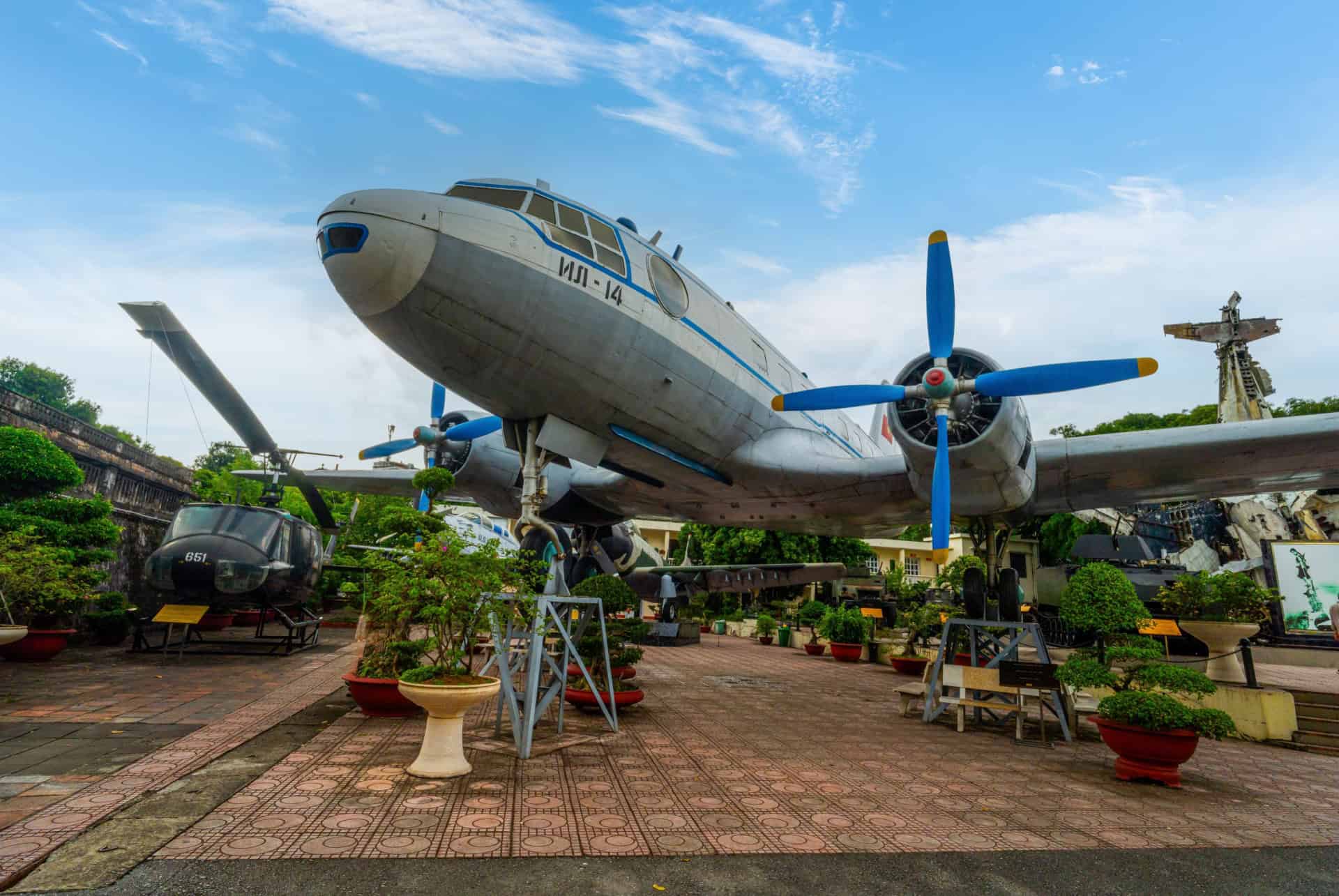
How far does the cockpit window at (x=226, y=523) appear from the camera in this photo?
14.5 meters

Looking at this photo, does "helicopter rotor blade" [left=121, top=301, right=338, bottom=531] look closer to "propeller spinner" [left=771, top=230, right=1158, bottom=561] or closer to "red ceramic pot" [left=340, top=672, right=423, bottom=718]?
"red ceramic pot" [left=340, top=672, right=423, bottom=718]

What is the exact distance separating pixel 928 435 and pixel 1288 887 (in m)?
6.78

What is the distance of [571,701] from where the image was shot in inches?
411

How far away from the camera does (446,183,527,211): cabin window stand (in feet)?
30.7

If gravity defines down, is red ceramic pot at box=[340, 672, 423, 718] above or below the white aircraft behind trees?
below

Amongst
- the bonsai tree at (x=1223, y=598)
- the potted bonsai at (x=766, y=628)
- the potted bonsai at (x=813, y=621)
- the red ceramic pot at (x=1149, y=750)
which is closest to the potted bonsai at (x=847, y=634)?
the potted bonsai at (x=813, y=621)

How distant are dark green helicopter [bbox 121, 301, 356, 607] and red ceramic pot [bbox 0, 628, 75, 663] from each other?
1.71 meters

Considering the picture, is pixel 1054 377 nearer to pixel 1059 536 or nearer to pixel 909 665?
pixel 909 665

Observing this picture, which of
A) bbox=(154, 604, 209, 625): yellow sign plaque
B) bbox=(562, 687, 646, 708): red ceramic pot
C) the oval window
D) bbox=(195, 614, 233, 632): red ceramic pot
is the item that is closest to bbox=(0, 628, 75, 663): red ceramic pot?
bbox=(154, 604, 209, 625): yellow sign plaque

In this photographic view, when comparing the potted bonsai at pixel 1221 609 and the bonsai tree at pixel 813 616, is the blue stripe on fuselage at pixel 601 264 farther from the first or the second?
the bonsai tree at pixel 813 616

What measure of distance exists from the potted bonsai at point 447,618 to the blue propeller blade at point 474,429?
593 cm

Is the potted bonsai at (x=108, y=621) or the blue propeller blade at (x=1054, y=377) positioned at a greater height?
the blue propeller blade at (x=1054, y=377)

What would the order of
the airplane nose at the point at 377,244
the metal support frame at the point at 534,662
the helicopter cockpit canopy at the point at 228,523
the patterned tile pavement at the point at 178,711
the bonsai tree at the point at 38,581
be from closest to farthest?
the patterned tile pavement at the point at 178,711, the metal support frame at the point at 534,662, the airplane nose at the point at 377,244, the bonsai tree at the point at 38,581, the helicopter cockpit canopy at the point at 228,523

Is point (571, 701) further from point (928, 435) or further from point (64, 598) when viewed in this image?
point (64, 598)
